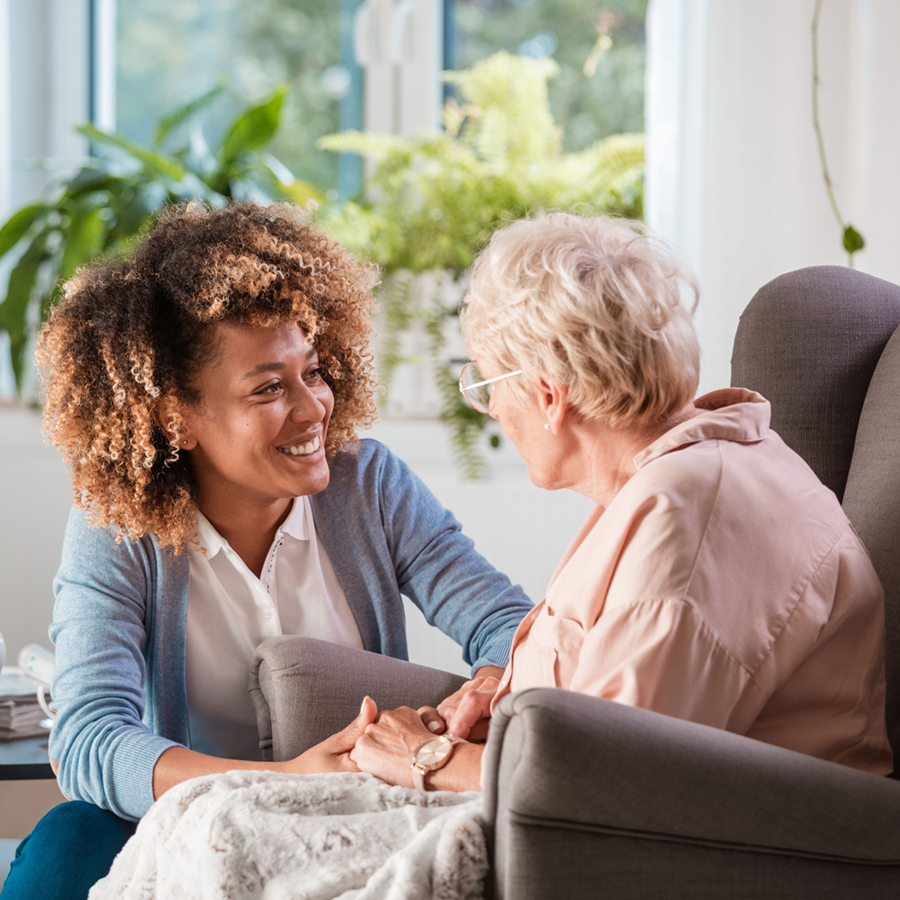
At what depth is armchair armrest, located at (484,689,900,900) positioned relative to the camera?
2.62 ft

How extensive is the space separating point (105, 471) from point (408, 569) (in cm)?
46

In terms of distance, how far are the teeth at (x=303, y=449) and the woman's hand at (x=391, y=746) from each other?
388mm

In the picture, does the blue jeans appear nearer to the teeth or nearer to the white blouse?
the white blouse

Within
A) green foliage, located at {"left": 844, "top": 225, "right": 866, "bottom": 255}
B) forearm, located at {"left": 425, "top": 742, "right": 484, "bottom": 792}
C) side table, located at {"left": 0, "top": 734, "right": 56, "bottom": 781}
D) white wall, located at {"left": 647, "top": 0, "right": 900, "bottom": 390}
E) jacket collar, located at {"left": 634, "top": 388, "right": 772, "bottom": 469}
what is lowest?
side table, located at {"left": 0, "top": 734, "right": 56, "bottom": 781}

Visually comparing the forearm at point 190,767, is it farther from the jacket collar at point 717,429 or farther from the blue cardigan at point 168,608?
the jacket collar at point 717,429

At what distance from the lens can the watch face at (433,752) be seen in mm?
1113

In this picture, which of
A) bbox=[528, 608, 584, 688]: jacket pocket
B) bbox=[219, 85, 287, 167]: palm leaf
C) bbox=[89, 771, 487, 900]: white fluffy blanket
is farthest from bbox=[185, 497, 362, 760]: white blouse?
bbox=[219, 85, 287, 167]: palm leaf

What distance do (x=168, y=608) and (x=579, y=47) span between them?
86.7 inches

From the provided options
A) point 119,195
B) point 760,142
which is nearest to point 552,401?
point 760,142

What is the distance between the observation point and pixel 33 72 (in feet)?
10.3

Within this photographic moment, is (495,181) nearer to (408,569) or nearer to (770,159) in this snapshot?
(770,159)

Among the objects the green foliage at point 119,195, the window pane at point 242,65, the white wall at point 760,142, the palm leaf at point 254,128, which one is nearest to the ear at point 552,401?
the white wall at point 760,142

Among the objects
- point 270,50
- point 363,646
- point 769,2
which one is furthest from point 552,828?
point 270,50

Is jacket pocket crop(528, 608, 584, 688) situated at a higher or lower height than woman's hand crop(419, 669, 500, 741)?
higher
